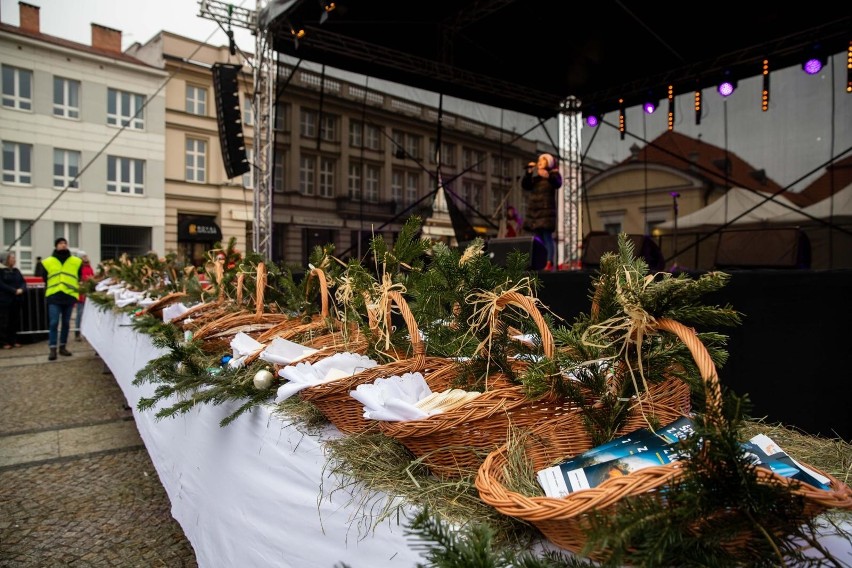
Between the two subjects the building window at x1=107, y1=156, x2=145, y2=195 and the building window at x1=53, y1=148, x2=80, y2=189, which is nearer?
the building window at x1=53, y1=148, x2=80, y2=189

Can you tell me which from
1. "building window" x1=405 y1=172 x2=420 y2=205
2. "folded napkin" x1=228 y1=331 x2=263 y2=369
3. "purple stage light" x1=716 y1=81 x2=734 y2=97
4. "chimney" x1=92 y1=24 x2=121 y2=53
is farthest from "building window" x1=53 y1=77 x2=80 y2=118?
"folded napkin" x1=228 y1=331 x2=263 y2=369

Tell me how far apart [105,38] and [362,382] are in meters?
26.5

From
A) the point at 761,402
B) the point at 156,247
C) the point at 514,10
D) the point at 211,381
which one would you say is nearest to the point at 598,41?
the point at 514,10

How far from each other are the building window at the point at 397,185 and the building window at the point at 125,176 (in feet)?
54.9

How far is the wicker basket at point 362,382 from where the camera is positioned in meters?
1.24

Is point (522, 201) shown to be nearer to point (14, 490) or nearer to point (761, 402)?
point (761, 402)

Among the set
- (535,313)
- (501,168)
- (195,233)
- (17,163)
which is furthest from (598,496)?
(17,163)

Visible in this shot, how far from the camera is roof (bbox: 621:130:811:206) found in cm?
779

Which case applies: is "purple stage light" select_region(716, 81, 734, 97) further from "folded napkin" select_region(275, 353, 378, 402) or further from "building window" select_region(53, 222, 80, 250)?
"building window" select_region(53, 222, 80, 250)

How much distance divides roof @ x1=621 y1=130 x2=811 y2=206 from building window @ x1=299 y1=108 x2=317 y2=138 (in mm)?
5427

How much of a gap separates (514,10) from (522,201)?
390cm

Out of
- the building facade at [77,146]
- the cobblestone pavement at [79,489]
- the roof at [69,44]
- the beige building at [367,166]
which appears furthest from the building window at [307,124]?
the roof at [69,44]

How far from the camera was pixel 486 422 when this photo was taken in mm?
1000

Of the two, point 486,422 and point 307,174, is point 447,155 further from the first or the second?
point 486,422
